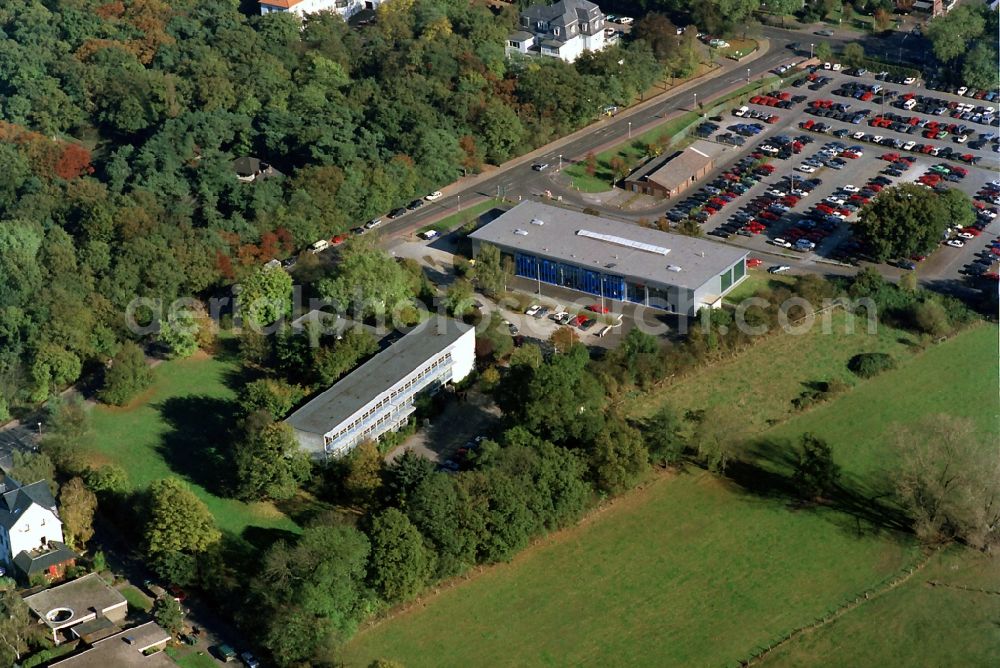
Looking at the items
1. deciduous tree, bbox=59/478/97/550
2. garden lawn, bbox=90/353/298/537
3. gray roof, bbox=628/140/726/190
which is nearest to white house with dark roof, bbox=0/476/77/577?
deciduous tree, bbox=59/478/97/550

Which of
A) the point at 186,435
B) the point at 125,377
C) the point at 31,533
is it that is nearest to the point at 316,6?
the point at 125,377

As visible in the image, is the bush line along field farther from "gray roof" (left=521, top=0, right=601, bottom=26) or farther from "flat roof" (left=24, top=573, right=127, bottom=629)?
"gray roof" (left=521, top=0, right=601, bottom=26)

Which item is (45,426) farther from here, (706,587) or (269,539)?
(706,587)

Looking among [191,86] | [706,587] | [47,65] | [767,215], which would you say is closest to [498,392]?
[706,587]

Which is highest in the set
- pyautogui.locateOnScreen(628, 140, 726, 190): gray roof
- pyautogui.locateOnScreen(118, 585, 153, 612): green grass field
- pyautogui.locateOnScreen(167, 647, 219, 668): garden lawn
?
pyautogui.locateOnScreen(628, 140, 726, 190): gray roof

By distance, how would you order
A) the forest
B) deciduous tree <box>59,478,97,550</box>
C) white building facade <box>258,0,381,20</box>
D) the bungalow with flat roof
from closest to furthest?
deciduous tree <box>59,478,97,550</box>
the forest
the bungalow with flat roof
white building facade <box>258,0,381,20</box>
